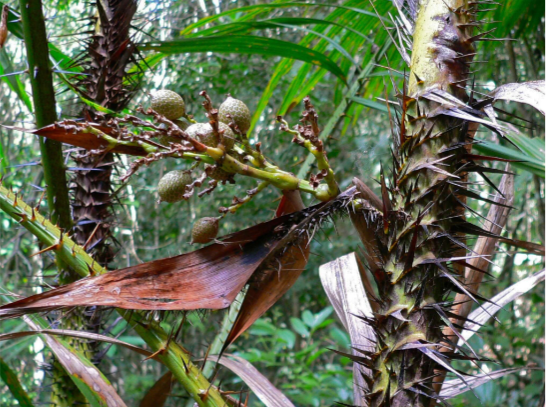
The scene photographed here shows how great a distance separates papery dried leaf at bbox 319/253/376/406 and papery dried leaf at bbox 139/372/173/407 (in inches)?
8.8

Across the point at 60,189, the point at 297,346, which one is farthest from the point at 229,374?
the point at 60,189

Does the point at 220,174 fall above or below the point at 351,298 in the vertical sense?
above

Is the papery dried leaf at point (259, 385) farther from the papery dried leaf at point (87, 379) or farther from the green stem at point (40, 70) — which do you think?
the green stem at point (40, 70)

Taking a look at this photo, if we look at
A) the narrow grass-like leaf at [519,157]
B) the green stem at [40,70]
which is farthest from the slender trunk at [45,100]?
the narrow grass-like leaf at [519,157]

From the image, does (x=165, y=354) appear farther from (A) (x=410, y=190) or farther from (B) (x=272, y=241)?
(A) (x=410, y=190)

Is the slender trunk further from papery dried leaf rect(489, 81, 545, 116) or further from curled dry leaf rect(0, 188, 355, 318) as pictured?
papery dried leaf rect(489, 81, 545, 116)

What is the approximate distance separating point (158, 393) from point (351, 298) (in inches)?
11.0

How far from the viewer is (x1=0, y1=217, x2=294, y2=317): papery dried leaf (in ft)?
1.34

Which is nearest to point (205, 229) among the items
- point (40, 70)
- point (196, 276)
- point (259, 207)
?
point (196, 276)

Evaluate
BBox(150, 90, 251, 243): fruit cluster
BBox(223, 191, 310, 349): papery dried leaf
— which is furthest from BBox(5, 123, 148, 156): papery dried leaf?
BBox(223, 191, 310, 349): papery dried leaf

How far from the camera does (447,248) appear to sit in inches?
16.5

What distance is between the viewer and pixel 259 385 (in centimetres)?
54

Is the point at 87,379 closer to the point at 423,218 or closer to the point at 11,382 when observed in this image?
the point at 11,382

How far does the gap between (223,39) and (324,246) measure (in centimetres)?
144
